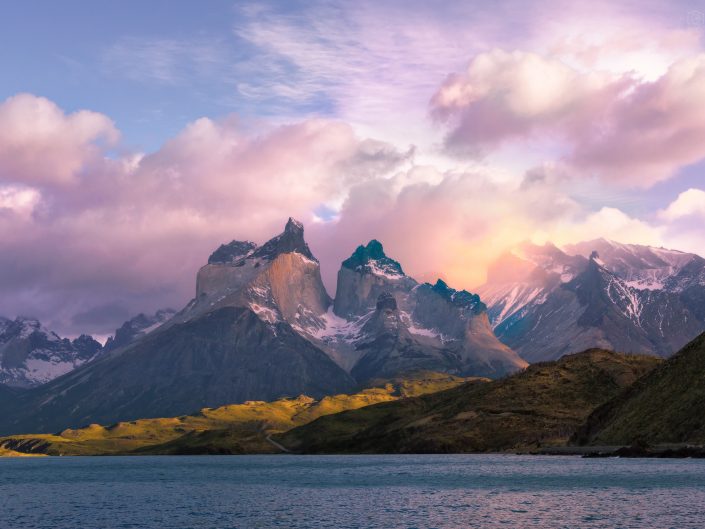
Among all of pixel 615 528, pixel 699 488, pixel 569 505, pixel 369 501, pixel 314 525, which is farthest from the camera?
pixel 369 501

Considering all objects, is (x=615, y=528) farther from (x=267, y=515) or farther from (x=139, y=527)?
(x=139, y=527)

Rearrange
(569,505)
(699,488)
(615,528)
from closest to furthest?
(615,528)
(569,505)
(699,488)

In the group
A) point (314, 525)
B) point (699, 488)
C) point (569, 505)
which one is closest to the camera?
point (314, 525)

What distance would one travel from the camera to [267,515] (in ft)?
541

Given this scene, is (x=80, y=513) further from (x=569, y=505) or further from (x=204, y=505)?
(x=569, y=505)

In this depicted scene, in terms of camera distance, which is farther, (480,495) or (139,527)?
(480,495)

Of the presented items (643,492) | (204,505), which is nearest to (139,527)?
(204,505)

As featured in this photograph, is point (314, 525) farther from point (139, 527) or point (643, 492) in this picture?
point (643, 492)

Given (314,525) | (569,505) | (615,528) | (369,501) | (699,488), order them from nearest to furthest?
(615,528) < (314,525) < (569,505) < (699,488) < (369,501)

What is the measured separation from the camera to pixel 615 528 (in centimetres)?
12925

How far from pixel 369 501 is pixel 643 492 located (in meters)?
53.4

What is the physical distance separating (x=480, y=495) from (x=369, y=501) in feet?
75.6

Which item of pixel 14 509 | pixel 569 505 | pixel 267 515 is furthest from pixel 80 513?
pixel 569 505

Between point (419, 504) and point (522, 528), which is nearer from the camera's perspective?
point (522, 528)
